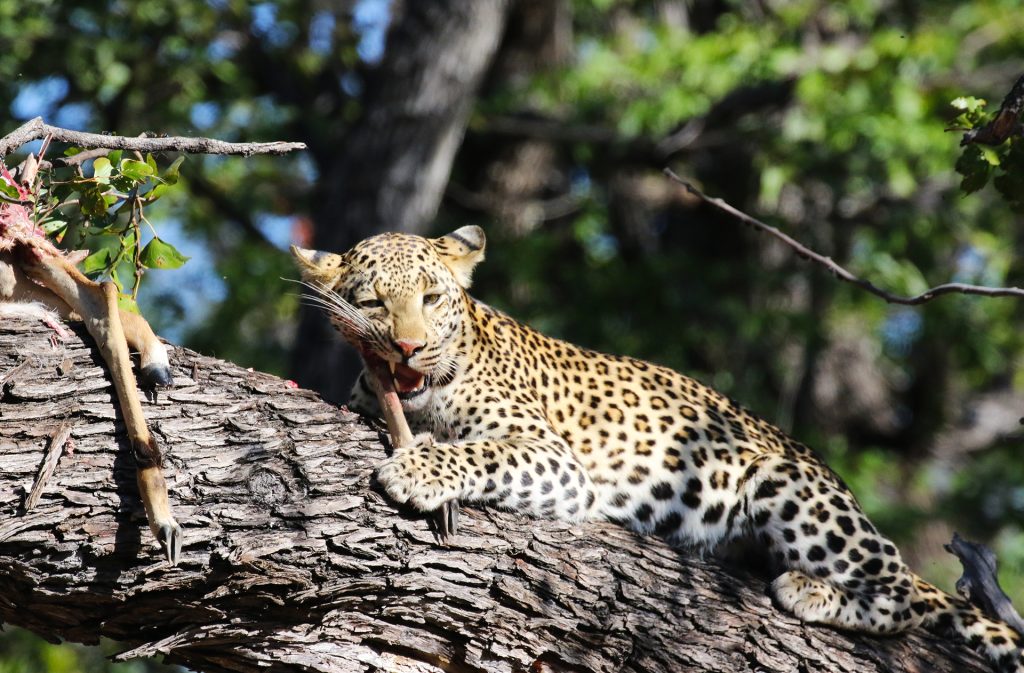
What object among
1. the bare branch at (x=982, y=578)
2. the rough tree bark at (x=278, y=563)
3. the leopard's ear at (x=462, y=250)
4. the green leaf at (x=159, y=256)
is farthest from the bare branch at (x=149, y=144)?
the bare branch at (x=982, y=578)

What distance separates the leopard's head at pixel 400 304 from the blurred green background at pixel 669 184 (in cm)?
563

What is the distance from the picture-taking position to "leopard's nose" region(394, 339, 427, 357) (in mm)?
6082

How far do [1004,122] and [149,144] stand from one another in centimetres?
336

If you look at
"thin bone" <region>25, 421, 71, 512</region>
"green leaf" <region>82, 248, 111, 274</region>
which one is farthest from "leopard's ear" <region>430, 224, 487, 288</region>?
"thin bone" <region>25, 421, 71, 512</region>

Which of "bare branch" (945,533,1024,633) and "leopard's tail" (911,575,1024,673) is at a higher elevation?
"bare branch" (945,533,1024,633)

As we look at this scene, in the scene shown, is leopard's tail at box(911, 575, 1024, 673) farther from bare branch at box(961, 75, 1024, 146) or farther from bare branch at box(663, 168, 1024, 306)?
bare branch at box(961, 75, 1024, 146)

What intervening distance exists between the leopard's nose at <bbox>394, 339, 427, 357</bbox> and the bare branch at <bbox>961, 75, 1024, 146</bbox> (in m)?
2.53

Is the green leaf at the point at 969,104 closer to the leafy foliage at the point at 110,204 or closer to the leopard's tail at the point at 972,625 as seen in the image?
the leopard's tail at the point at 972,625

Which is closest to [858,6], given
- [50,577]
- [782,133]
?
[782,133]

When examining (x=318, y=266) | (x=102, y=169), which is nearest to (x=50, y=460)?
(x=102, y=169)

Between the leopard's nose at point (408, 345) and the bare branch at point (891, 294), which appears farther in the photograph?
the leopard's nose at point (408, 345)

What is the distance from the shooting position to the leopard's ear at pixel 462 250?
6.92 m

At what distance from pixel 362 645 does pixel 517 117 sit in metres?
11.5

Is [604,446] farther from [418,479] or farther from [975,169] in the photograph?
[975,169]
